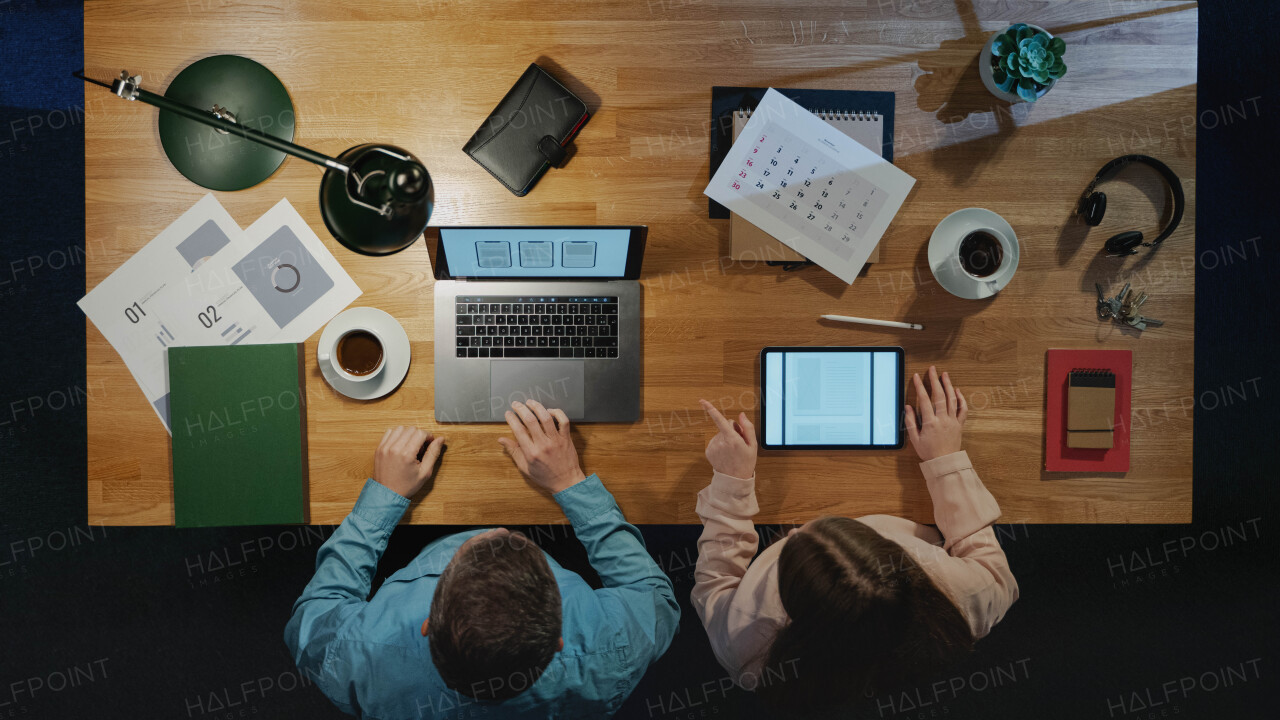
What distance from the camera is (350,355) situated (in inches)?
47.1

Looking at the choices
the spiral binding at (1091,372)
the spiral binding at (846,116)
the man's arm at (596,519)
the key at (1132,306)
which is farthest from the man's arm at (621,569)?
the key at (1132,306)

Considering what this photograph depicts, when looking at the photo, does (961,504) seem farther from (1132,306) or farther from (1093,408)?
(1132,306)

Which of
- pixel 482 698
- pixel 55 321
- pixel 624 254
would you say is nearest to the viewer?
pixel 482 698

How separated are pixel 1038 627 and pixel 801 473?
46.0 inches

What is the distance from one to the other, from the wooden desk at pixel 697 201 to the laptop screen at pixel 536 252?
0.08m

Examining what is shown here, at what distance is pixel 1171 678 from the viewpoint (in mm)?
1832

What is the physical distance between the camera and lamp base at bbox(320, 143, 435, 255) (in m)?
0.84

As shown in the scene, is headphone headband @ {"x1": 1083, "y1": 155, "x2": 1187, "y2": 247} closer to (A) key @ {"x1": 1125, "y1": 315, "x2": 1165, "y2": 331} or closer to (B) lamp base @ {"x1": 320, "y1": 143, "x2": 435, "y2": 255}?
(A) key @ {"x1": 1125, "y1": 315, "x2": 1165, "y2": 331}

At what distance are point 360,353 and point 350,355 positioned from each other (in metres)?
0.02

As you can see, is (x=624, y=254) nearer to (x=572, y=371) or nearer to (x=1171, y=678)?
(x=572, y=371)

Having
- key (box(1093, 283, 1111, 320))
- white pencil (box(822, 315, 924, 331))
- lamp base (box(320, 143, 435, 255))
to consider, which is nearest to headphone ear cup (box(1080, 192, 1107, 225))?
key (box(1093, 283, 1111, 320))

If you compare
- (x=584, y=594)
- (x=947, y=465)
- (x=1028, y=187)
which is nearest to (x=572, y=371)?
(x=584, y=594)

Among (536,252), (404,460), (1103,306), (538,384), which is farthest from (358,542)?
(1103,306)

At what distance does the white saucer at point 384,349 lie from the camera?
1.17 meters
